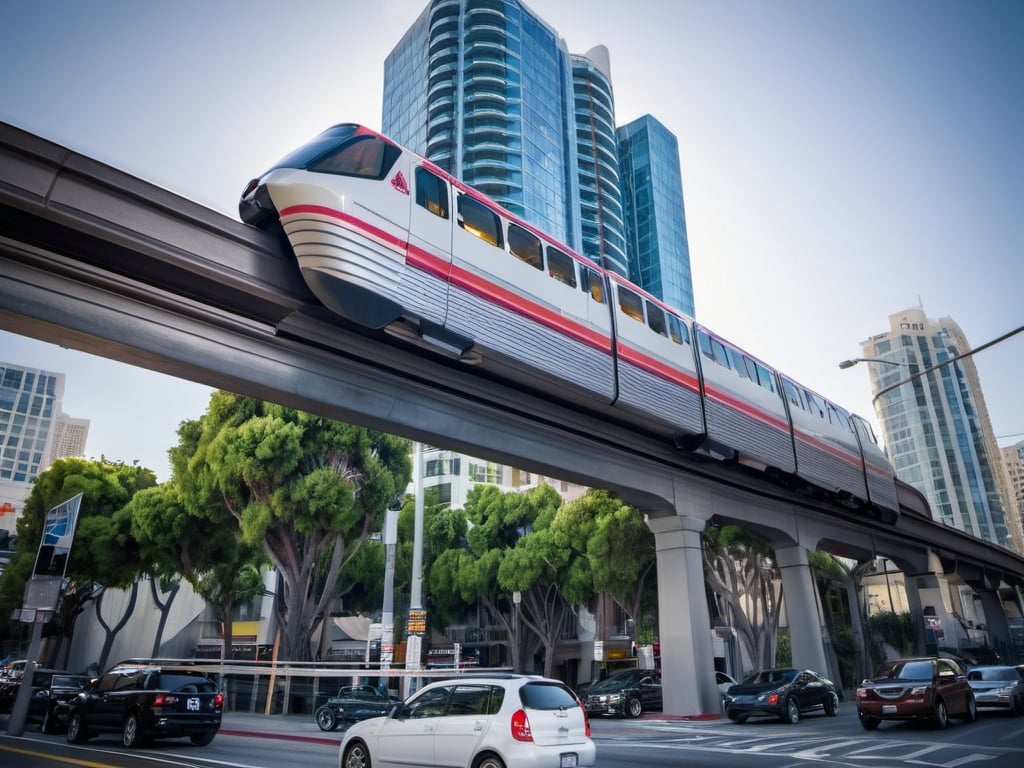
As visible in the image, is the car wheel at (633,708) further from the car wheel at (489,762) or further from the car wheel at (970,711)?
the car wheel at (489,762)

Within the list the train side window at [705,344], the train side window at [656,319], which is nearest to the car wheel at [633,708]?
the train side window at [705,344]

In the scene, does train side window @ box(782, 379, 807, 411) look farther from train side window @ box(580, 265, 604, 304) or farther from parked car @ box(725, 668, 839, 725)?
train side window @ box(580, 265, 604, 304)

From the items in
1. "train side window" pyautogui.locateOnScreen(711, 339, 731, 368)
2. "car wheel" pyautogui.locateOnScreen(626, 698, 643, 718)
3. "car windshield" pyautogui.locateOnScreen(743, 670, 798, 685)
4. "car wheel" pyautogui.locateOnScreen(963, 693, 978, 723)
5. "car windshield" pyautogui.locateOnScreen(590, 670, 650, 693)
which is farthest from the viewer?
"car windshield" pyautogui.locateOnScreen(590, 670, 650, 693)

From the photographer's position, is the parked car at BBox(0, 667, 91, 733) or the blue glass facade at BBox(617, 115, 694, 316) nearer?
the parked car at BBox(0, 667, 91, 733)

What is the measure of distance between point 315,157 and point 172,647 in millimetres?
47702

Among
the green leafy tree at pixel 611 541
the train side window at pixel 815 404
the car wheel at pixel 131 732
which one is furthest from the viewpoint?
the green leafy tree at pixel 611 541

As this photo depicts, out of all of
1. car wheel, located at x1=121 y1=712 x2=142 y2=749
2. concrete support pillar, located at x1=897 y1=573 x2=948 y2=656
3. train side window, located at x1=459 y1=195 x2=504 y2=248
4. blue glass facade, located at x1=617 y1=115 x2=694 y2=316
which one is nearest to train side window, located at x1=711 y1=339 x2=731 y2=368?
train side window, located at x1=459 y1=195 x2=504 y2=248

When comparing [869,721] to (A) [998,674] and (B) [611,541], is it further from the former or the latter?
(B) [611,541]

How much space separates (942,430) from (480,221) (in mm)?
120692

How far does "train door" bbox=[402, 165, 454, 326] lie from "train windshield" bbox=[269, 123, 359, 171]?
1259mm

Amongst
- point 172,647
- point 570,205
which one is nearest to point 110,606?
point 172,647

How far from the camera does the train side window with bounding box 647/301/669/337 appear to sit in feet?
57.9

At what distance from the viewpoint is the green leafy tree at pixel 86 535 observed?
33.6 m

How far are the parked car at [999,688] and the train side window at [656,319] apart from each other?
11.4 m
